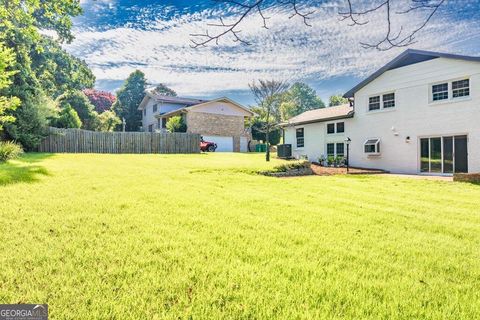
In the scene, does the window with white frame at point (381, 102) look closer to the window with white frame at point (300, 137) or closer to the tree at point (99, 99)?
the window with white frame at point (300, 137)

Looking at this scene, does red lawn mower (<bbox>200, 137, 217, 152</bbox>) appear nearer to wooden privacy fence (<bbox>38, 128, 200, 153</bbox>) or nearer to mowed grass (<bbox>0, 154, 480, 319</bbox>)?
wooden privacy fence (<bbox>38, 128, 200, 153</bbox>)

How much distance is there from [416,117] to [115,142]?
2217 cm

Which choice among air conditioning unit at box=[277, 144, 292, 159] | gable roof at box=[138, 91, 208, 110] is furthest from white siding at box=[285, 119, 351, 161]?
gable roof at box=[138, 91, 208, 110]

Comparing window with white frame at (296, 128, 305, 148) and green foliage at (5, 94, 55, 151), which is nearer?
green foliage at (5, 94, 55, 151)

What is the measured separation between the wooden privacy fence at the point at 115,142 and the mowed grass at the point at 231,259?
18435 mm

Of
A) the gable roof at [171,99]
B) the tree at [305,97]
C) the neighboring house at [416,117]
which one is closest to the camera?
the neighboring house at [416,117]

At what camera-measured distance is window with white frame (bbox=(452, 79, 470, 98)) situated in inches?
634

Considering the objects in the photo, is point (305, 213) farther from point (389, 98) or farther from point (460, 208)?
point (389, 98)

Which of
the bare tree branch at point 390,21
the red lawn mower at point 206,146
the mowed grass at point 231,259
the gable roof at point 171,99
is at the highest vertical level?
the gable roof at point 171,99

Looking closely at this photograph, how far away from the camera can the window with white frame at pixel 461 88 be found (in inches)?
634

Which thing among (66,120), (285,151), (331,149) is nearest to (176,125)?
(66,120)

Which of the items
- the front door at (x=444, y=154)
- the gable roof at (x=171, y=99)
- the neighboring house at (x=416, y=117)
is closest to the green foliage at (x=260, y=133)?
the gable roof at (x=171, y=99)

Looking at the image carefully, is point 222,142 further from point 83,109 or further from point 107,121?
point 83,109

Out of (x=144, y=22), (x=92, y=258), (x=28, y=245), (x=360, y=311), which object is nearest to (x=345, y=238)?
(x=360, y=311)
